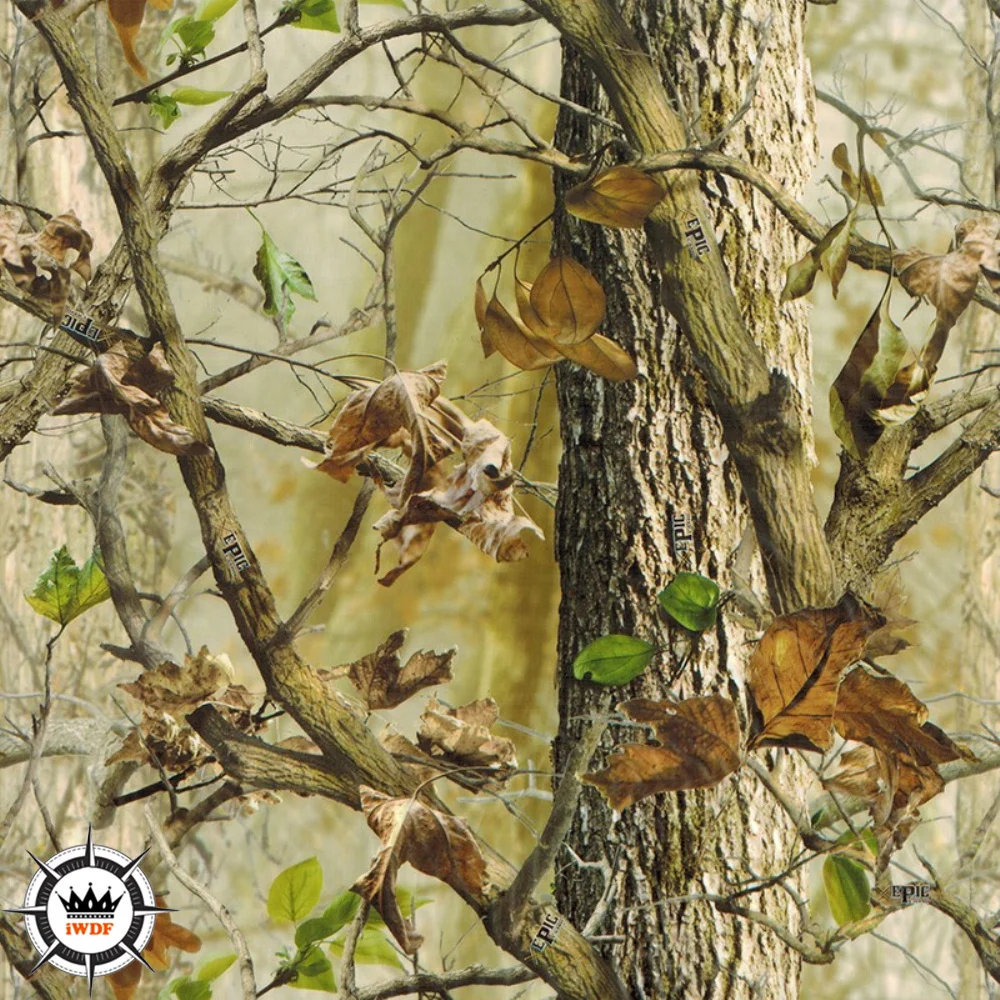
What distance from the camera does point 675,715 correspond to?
0.45 meters

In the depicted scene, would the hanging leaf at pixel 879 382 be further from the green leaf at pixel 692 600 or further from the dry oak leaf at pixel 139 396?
the dry oak leaf at pixel 139 396

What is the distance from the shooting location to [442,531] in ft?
7.41

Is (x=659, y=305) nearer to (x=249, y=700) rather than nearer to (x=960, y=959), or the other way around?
(x=249, y=700)

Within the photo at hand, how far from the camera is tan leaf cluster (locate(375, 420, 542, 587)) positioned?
0.45 metres

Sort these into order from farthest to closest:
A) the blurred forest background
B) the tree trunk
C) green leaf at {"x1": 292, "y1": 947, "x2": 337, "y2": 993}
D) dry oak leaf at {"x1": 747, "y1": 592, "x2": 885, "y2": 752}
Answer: the blurred forest background → green leaf at {"x1": 292, "y1": 947, "x2": 337, "y2": 993} → the tree trunk → dry oak leaf at {"x1": 747, "y1": 592, "x2": 885, "y2": 752}

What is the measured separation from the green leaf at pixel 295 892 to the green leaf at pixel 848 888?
1.16ft

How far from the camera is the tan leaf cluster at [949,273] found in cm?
49

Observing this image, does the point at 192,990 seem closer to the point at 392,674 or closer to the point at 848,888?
the point at 392,674

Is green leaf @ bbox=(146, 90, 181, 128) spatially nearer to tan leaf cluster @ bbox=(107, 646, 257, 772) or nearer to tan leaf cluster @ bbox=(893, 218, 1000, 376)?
tan leaf cluster @ bbox=(107, 646, 257, 772)

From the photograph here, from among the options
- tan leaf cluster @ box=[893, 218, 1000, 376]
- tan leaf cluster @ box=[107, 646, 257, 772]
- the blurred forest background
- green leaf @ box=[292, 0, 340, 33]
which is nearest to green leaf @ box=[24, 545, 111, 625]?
tan leaf cluster @ box=[107, 646, 257, 772]

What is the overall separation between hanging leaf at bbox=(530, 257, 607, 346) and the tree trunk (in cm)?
9

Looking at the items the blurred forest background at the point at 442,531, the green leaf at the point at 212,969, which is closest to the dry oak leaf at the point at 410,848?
the green leaf at the point at 212,969

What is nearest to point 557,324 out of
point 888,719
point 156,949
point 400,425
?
point 400,425

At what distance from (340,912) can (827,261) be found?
52cm
